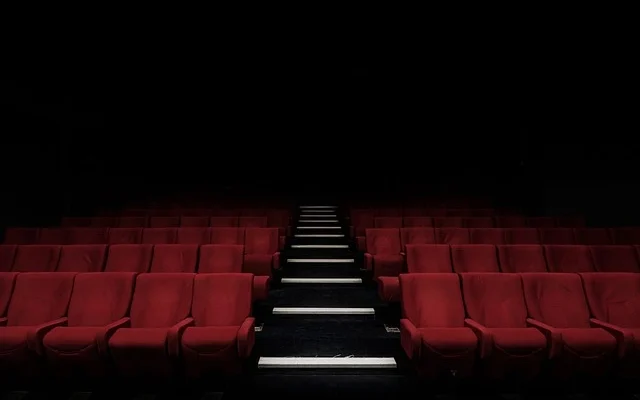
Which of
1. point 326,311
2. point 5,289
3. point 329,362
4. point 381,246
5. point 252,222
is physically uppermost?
point 252,222

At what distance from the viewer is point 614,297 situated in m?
1.16

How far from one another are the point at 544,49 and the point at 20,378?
2.90 m

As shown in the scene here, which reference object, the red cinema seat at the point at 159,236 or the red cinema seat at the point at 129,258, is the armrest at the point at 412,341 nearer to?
the red cinema seat at the point at 129,258

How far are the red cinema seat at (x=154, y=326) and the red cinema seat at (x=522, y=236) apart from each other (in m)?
1.41

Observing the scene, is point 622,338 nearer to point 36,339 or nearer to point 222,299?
point 222,299

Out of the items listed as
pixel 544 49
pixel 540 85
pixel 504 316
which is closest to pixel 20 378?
pixel 504 316

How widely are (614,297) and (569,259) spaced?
12.8 inches

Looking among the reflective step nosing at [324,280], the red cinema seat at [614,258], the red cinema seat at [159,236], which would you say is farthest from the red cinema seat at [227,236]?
the red cinema seat at [614,258]

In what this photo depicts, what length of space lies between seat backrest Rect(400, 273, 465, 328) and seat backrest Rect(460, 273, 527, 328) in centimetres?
3

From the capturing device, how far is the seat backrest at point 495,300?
1.14m

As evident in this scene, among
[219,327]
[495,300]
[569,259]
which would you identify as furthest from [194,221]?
[569,259]

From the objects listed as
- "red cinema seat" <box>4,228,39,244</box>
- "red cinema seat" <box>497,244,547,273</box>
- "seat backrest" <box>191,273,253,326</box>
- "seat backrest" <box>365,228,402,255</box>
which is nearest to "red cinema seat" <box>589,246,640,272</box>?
"red cinema seat" <box>497,244,547,273</box>

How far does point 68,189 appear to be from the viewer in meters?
2.61

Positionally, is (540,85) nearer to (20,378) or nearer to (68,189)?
(20,378)
